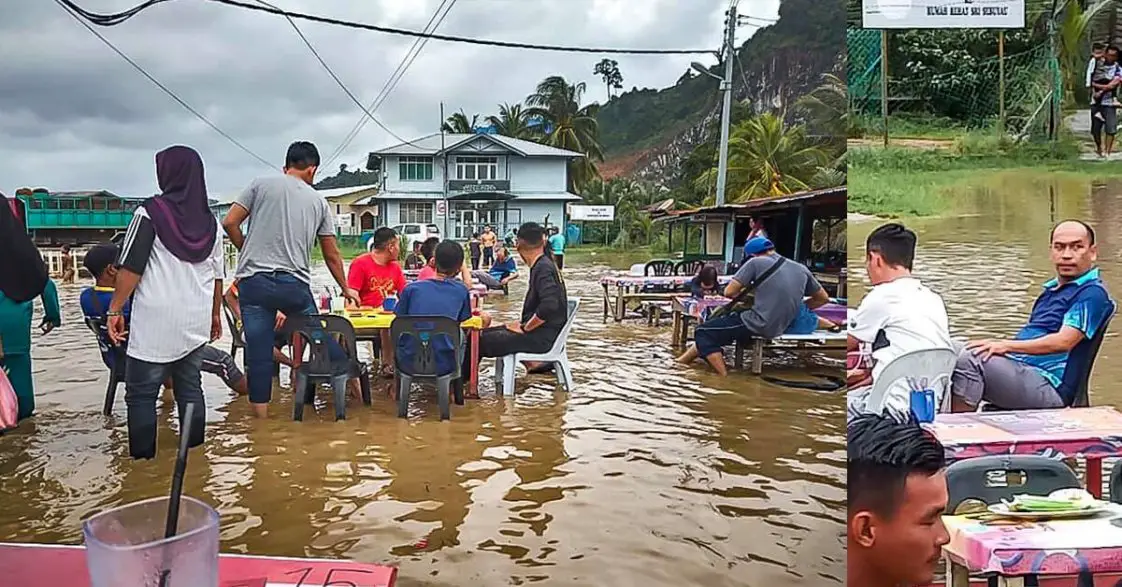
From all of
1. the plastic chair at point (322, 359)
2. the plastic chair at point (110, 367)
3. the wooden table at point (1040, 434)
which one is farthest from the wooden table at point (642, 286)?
the plastic chair at point (110, 367)

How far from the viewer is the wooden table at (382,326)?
10.5 ft

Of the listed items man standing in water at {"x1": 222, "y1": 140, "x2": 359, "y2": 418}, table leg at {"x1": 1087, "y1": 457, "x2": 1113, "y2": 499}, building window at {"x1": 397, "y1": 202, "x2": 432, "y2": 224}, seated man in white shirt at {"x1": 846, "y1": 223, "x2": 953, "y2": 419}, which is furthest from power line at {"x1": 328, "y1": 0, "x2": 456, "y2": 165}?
table leg at {"x1": 1087, "y1": 457, "x2": 1113, "y2": 499}

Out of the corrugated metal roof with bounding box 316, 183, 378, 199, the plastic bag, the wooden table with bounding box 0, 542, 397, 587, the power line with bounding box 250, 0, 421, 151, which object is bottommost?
the wooden table with bounding box 0, 542, 397, 587

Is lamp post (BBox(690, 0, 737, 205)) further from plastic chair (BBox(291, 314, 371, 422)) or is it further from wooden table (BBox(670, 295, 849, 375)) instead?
plastic chair (BBox(291, 314, 371, 422))

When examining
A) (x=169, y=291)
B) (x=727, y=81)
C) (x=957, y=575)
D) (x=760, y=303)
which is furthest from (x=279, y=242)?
(x=957, y=575)

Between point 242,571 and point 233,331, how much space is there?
1424mm

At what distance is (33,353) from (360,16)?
1.40m

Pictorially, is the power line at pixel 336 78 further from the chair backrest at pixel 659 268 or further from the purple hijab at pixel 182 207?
the chair backrest at pixel 659 268

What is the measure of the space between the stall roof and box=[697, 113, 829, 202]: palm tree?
0.03m

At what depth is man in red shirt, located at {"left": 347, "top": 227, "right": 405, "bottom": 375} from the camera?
2969mm

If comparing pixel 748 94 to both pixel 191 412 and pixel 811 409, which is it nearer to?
pixel 811 409

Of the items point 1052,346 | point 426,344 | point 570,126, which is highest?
point 570,126

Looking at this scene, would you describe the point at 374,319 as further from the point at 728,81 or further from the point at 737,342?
the point at 728,81

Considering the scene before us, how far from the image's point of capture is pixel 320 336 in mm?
3105
